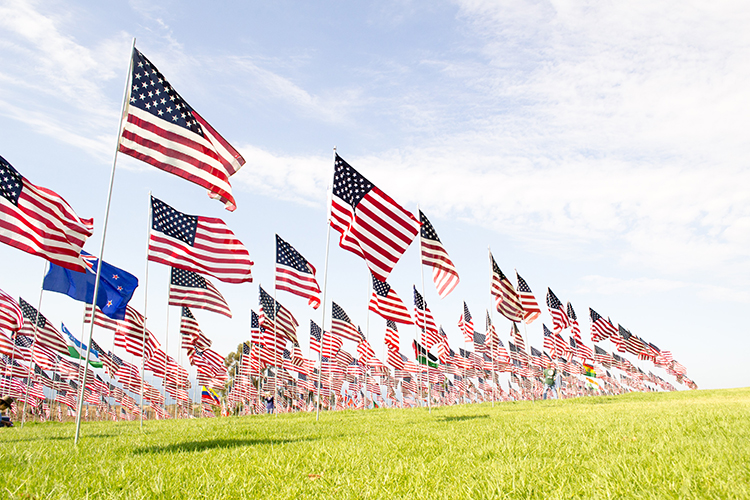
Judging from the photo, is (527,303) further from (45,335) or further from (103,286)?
(45,335)

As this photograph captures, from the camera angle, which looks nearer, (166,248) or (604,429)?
(604,429)

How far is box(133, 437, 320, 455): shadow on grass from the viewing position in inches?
310

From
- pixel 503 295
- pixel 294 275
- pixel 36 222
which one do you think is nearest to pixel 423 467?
pixel 36 222

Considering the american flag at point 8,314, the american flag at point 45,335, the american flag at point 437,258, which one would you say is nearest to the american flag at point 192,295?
the american flag at point 437,258

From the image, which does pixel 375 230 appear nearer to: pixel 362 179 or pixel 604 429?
pixel 362 179

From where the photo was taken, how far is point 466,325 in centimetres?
4728

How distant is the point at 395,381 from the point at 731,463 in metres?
52.3

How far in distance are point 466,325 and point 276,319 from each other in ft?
73.1

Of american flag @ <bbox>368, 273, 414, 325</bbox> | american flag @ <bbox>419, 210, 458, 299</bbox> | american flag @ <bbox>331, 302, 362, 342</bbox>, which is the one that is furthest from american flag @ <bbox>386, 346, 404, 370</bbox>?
american flag @ <bbox>419, 210, 458, 299</bbox>

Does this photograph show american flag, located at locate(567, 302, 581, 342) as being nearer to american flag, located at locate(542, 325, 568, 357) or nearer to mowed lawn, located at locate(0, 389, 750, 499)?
american flag, located at locate(542, 325, 568, 357)

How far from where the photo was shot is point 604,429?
8.41m

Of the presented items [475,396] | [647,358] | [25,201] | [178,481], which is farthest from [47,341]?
[647,358]

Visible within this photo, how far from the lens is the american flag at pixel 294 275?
76.8 feet

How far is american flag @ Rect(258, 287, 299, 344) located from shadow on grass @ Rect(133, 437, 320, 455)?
21136 millimetres
